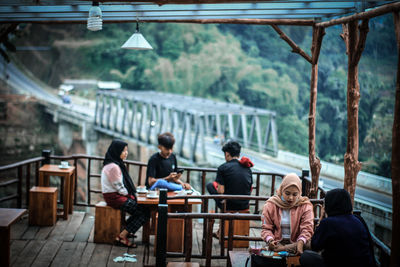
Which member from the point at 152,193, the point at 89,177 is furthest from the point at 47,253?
the point at 89,177

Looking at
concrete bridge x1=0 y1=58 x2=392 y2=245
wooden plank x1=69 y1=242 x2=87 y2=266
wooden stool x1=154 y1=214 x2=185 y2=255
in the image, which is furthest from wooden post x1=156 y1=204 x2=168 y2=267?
concrete bridge x1=0 y1=58 x2=392 y2=245

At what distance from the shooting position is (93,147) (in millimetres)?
27797

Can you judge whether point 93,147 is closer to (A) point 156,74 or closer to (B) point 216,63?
(A) point 156,74

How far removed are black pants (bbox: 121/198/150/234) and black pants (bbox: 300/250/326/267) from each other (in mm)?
2225

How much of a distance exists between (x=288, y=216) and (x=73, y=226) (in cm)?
305

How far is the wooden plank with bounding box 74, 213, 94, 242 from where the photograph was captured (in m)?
4.82

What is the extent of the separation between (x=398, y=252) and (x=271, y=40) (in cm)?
2878

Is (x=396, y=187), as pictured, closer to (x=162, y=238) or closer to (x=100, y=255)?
(x=162, y=238)

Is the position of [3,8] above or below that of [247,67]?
below

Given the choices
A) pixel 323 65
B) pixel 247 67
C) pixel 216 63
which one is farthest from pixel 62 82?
pixel 323 65

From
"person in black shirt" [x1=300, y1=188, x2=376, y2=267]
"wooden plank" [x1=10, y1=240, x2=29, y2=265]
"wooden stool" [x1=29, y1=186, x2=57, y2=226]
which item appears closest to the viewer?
"person in black shirt" [x1=300, y1=188, x2=376, y2=267]

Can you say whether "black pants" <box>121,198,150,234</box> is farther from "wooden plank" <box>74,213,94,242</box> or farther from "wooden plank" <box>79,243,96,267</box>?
"wooden plank" <box>74,213,94,242</box>

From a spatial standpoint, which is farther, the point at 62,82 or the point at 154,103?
the point at 62,82

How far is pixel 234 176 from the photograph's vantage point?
467 centimetres
